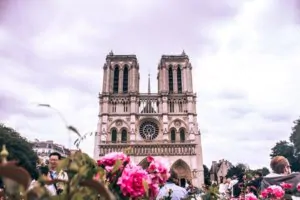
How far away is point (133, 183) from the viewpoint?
1764mm

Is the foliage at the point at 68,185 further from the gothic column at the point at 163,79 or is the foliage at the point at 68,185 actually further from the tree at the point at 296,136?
the gothic column at the point at 163,79

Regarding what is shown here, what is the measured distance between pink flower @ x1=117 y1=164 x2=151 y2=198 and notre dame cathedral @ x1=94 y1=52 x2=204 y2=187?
36.3 metres

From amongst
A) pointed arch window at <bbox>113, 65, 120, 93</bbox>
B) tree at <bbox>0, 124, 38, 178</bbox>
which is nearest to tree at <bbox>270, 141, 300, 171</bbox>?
pointed arch window at <bbox>113, 65, 120, 93</bbox>

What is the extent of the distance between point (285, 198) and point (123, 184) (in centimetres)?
259

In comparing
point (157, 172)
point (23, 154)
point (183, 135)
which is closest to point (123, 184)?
point (157, 172)

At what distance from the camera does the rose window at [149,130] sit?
136 ft

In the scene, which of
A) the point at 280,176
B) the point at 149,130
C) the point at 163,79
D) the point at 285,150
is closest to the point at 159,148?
the point at 149,130

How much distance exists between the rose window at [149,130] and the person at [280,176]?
36.6 m

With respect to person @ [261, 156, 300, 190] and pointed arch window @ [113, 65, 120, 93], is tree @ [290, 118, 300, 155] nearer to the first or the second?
pointed arch window @ [113, 65, 120, 93]

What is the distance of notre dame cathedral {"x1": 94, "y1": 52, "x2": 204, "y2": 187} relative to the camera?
38.9 m

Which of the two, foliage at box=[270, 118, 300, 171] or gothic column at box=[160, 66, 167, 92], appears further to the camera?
gothic column at box=[160, 66, 167, 92]

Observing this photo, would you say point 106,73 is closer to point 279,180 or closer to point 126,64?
point 126,64

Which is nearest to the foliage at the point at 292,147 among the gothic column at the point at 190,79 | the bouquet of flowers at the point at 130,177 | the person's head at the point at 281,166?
the gothic column at the point at 190,79

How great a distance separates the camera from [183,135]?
41531 millimetres
